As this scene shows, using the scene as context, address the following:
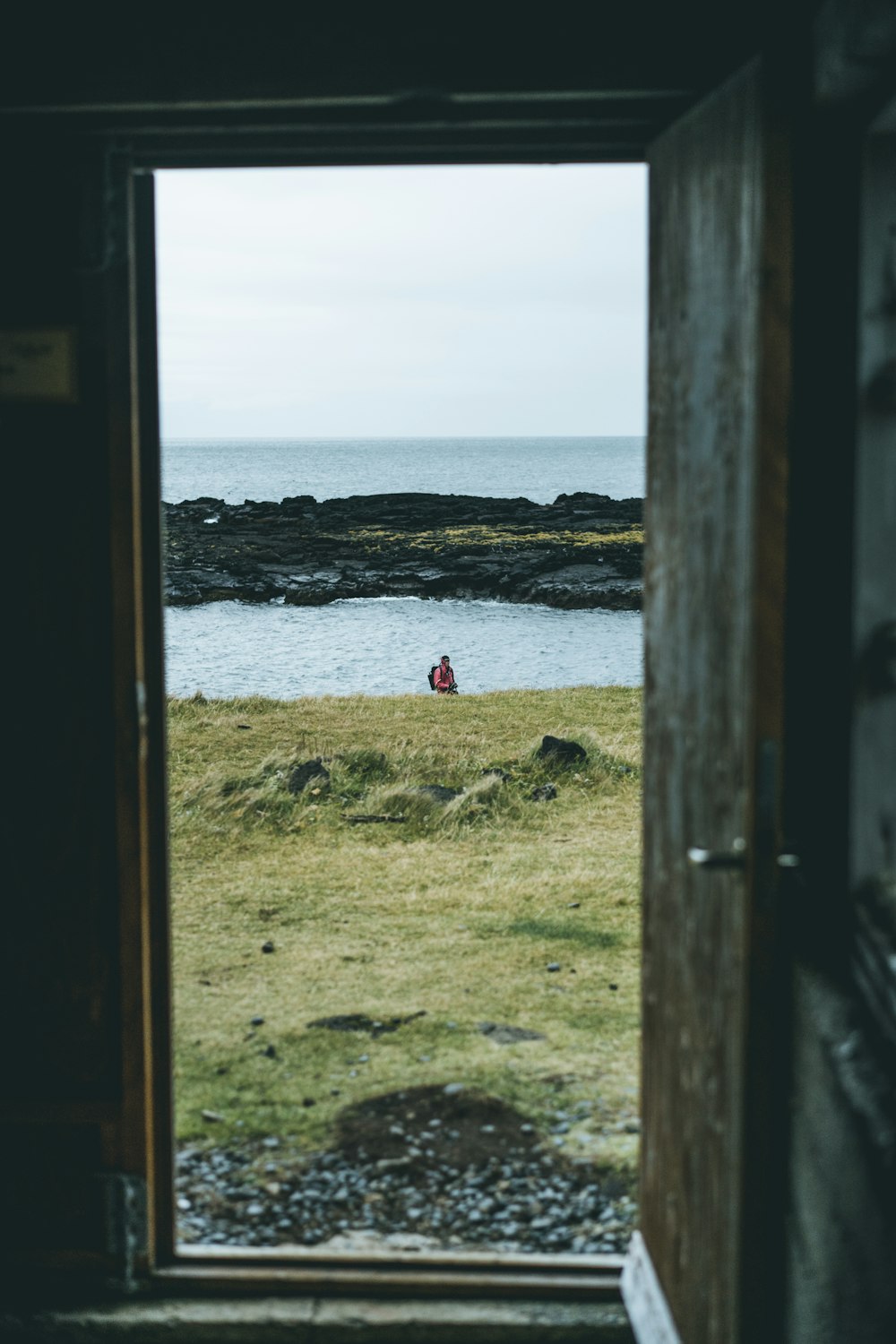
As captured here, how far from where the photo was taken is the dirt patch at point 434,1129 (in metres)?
3.68

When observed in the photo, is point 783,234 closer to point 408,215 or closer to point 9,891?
point 9,891

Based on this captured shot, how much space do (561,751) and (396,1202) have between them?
18.2ft

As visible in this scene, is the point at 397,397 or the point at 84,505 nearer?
the point at 84,505

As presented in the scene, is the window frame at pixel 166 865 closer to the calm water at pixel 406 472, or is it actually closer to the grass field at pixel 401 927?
the grass field at pixel 401 927

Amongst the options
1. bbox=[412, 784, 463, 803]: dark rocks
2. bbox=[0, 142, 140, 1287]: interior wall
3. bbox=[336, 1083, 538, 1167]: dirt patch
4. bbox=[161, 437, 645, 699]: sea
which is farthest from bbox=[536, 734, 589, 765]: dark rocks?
bbox=[0, 142, 140, 1287]: interior wall

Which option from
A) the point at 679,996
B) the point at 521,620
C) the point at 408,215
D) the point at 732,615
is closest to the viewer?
the point at 732,615

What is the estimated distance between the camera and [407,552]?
43312mm

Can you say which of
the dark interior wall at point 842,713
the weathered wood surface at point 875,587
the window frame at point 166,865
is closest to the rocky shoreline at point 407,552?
the window frame at point 166,865

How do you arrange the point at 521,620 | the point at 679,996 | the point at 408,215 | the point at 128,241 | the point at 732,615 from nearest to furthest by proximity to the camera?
the point at 732,615 → the point at 679,996 → the point at 128,241 → the point at 521,620 → the point at 408,215

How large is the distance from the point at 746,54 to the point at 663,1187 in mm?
2307

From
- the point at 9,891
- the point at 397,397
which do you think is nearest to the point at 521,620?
the point at 9,891

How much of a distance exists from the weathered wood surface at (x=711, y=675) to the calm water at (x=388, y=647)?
19.3m

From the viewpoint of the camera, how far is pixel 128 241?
264cm

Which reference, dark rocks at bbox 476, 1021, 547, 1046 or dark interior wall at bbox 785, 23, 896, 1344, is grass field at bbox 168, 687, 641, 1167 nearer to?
dark rocks at bbox 476, 1021, 547, 1046
